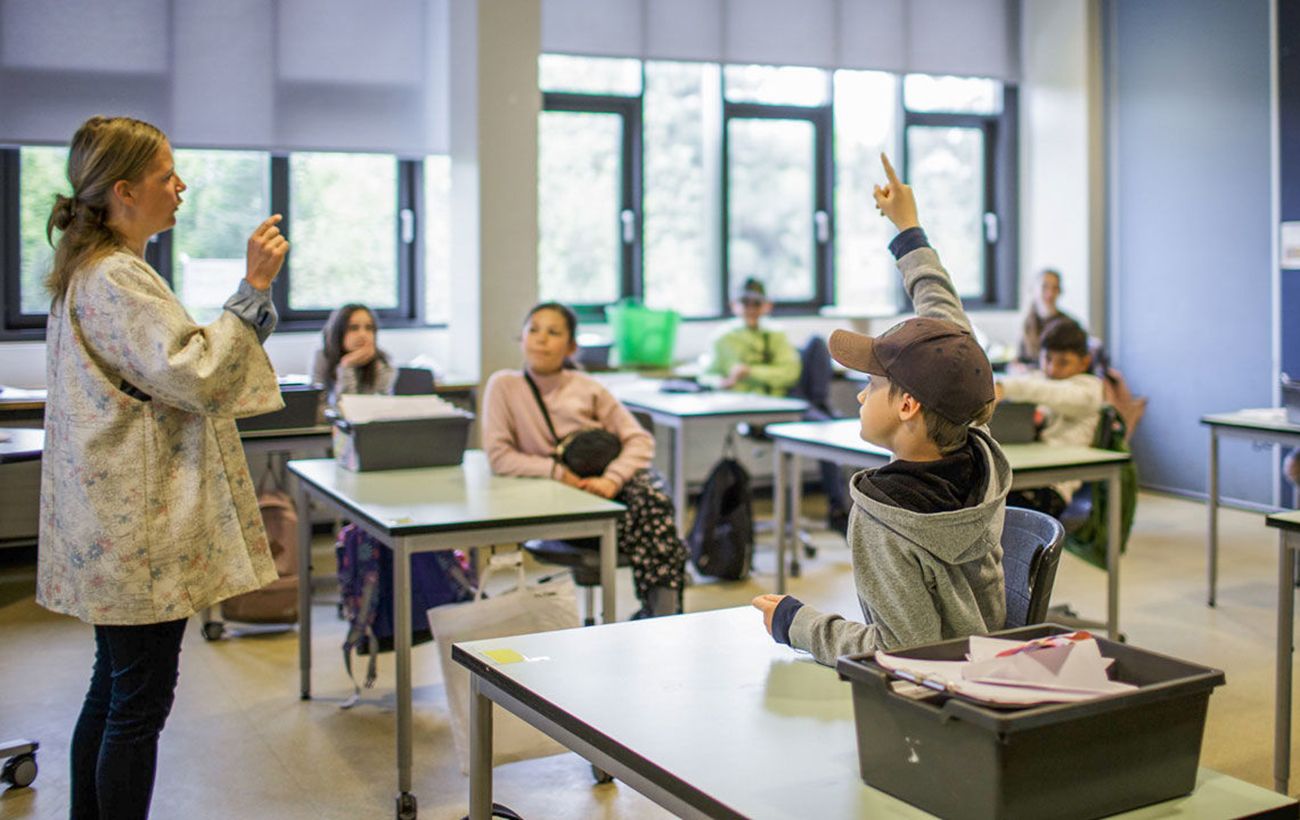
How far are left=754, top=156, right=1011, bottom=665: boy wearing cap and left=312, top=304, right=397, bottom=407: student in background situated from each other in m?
3.49

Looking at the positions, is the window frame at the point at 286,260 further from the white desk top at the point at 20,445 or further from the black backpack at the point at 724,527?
the white desk top at the point at 20,445

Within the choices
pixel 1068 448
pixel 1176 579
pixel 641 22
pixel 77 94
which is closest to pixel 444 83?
pixel 641 22

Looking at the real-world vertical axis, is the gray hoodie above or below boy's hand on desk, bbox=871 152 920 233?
below

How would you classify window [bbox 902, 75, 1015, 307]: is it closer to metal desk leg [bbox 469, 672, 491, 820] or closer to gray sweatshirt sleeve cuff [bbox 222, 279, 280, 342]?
gray sweatshirt sleeve cuff [bbox 222, 279, 280, 342]

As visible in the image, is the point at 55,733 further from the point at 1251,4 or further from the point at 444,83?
the point at 1251,4

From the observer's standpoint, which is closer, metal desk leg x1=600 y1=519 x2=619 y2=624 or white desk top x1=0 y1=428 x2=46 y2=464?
white desk top x1=0 y1=428 x2=46 y2=464

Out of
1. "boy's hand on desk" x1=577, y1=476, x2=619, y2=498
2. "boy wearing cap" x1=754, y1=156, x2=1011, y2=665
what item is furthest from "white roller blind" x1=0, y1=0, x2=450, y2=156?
"boy wearing cap" x1=754, y1=156, x2=1011, y2=665

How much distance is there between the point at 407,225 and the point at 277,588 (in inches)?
96.8

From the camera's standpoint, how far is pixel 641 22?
22.2 ft

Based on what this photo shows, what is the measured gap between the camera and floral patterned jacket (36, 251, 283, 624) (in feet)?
7.28

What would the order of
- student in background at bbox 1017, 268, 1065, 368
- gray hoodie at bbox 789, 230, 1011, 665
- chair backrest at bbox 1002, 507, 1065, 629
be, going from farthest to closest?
student in background at bbox 1017, 268, 1065, 368 → chair backrest at bbox 1002, 507, 1065, 629 → gray hoodie at bbox 789, 230, 1011, 665

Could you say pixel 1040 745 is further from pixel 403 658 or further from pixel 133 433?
pixel 403 658

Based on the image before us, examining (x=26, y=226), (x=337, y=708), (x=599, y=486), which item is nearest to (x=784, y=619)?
(x=599, y=486)

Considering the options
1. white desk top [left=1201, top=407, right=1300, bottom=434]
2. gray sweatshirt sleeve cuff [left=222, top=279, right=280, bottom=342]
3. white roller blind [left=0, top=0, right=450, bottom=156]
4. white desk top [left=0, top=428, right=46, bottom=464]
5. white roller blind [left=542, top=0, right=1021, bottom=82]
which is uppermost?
white roller blind [left=542, top=0, right=1021, bottom=82]
